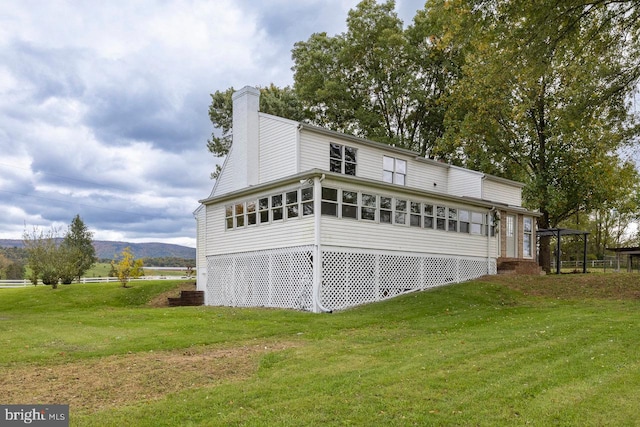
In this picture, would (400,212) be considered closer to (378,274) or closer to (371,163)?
(378,274)

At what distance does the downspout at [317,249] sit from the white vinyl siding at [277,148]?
3.26 m

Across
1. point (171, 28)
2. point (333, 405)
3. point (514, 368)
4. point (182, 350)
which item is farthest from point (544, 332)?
point (171, 28)

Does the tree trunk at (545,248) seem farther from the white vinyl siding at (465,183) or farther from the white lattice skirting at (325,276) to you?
the white lattice skirting at (325,276)

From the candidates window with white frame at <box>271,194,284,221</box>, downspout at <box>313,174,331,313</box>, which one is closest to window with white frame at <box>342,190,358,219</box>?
downspout at <box>313,174,331,313</box>

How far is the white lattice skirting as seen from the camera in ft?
55.0

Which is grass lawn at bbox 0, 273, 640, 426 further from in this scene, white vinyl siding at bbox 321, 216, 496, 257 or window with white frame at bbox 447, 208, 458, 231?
window with white frame at bbox 447, 208, 458, 231

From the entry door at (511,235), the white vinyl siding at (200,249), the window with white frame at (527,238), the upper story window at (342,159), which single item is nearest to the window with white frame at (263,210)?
the upper story window at (342,159)

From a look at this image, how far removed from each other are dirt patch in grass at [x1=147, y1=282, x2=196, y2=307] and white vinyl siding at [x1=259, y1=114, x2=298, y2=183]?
853 centimetres

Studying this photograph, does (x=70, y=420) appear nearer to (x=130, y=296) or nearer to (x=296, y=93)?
(x=130, y=296)

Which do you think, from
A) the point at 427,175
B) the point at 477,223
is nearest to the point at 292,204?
the point at 477,223

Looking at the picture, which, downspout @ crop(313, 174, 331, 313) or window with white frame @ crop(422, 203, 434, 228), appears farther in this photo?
window with white frame @ crop(422, 203, 434, 228)

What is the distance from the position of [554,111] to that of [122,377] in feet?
86.8

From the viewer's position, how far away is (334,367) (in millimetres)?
7816

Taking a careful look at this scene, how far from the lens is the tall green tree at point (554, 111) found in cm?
1262
